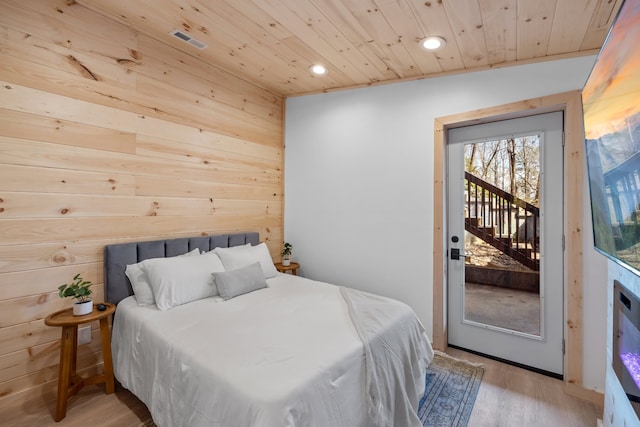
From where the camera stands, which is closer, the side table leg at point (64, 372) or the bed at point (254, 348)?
the bed at point (254, 348)

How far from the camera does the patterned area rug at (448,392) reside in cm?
200

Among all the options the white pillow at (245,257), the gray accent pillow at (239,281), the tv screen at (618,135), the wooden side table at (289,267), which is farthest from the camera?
the wooden side table at (289,267)

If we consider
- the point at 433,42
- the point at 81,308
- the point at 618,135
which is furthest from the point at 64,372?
the point at 433,42

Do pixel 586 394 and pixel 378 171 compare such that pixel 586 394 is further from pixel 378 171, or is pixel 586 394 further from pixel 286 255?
pixel 286 255

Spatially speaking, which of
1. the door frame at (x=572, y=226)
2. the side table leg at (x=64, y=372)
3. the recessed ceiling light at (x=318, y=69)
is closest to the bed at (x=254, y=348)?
the side table leg at (x=64, y=372)

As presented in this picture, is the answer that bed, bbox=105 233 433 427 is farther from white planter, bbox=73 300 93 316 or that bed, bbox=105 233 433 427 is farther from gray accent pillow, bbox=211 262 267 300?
white planter, bbox=73 300 93 316

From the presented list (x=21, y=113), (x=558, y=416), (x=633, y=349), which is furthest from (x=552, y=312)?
(x=21, y=113)

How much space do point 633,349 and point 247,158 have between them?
326 centimetres

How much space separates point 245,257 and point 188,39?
1.92m

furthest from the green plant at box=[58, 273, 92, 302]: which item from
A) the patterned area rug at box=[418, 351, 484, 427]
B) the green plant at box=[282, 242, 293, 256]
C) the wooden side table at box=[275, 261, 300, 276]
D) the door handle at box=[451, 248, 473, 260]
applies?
the door handle at box=[451, 248, 473, 260]

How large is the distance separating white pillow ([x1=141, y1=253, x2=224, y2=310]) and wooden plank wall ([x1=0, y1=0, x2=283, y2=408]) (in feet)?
1.38

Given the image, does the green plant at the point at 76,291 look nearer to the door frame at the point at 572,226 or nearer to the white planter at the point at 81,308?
the white planter at the point at 81,308

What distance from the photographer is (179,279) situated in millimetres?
2338

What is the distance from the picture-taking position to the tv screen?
37.5 inches
